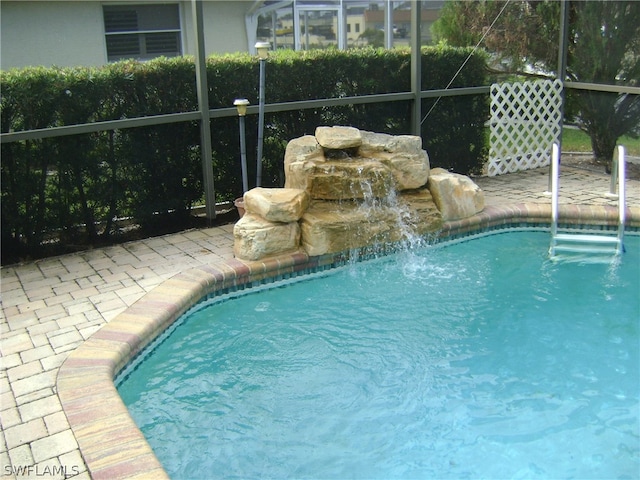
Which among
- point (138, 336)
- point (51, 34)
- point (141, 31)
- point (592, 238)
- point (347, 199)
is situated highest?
point (141, 31)

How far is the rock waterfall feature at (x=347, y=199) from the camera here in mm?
5602

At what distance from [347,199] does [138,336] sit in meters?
2.49

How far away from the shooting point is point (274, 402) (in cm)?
381

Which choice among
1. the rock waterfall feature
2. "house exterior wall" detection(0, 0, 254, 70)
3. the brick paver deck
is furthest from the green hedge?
"house exterior wall" detection(0, 0, 254, 70)

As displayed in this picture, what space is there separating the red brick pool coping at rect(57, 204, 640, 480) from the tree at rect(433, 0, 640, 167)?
229 cm

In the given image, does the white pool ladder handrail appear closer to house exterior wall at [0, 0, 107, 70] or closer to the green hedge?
the green hedge

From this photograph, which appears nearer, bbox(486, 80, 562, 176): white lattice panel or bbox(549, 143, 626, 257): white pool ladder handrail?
bbox(549, 143, 626, 257): white pool ladder handrail

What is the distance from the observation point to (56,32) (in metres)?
10.4

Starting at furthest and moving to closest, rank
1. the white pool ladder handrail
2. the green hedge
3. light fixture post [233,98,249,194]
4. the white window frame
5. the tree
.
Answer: the white window frame → the tree → light fixture post [233,98,249,194] → the white pool ladder handrail → the green hedge

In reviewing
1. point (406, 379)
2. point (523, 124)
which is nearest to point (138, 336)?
point (406, 379)

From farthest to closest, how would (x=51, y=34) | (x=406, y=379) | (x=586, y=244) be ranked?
1. (x=51, y=34)
2. (x=586, y=244)
3. (x=406, y=379)

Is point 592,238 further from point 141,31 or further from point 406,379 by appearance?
point 141,31

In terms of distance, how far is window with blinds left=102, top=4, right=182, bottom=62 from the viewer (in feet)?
35.9

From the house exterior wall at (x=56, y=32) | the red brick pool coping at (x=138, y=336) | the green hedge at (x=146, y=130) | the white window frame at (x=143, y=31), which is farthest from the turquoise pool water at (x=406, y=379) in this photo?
the white window frame at (x=143, y=31)
